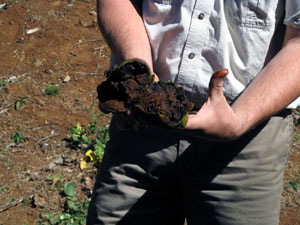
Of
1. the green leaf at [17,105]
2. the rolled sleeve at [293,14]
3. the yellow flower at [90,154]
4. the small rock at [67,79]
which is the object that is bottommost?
the green leaf at [17,105]

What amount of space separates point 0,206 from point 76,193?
2.15ft

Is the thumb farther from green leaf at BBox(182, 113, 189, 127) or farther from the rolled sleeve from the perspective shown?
the rolled sleeve

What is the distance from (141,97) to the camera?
1.40 m

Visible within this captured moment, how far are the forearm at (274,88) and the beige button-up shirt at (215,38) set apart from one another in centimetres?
12

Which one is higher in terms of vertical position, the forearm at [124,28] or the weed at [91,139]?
the forearm at [124,28]

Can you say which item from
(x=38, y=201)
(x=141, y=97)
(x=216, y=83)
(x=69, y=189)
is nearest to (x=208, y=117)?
(x=216, y=83)

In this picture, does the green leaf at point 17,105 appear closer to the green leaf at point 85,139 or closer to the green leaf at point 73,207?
the green leaf at point 85,139

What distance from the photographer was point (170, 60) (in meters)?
1.74

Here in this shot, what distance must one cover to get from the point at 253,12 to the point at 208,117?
0.49 metres

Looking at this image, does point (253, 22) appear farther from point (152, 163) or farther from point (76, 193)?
point (76, 193)

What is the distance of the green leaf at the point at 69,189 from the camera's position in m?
3.46

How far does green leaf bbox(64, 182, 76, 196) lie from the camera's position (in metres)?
3.46

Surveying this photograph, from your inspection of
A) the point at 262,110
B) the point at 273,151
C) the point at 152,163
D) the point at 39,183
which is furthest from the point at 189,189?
the point at 39,183

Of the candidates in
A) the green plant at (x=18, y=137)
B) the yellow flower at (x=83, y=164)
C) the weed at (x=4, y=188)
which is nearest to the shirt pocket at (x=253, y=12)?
the yellow flower at (x=83, y=164)
